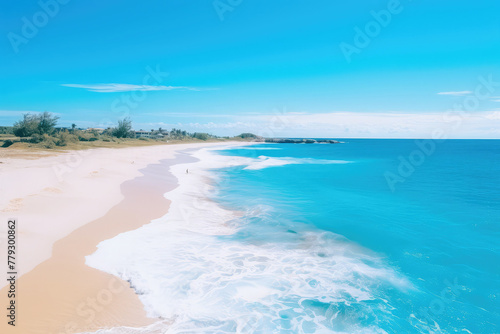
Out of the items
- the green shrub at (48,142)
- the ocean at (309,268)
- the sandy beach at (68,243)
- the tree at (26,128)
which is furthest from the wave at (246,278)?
the tree at (26,128)

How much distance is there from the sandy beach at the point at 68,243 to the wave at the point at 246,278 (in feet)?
1.52

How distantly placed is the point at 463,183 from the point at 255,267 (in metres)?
28.6

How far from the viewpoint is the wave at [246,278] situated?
594 centimetres

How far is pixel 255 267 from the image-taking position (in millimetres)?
8234

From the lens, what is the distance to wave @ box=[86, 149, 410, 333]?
5.94 m

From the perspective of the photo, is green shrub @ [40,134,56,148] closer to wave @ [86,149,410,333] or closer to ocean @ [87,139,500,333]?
ocean @ [87,139,500,333]

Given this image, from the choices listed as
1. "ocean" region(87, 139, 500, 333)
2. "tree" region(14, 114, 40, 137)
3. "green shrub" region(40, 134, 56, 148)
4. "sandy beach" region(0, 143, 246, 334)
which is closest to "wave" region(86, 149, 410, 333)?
"ocean" region(87, 139, 500, 333)

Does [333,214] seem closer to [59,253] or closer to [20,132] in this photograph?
Result: [59,253]

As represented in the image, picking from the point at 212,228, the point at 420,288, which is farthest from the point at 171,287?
the point at 420,288

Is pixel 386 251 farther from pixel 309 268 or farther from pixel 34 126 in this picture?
pixel 34 126

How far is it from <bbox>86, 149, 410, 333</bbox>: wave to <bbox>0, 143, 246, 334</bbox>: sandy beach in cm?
46

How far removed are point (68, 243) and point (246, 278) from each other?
5.61m

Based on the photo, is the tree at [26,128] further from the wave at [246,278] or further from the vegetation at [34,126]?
the wave at [246,278]

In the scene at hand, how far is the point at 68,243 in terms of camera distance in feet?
27.3
